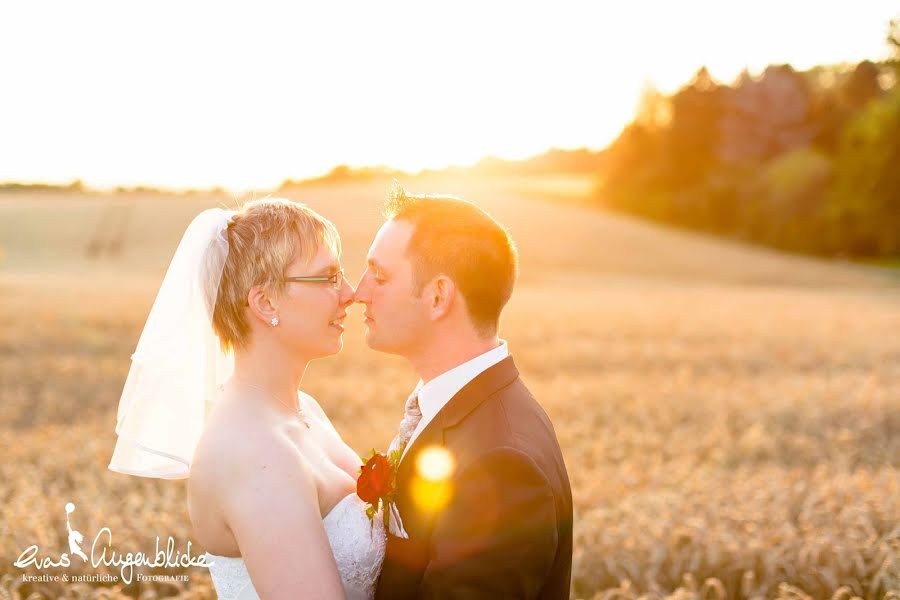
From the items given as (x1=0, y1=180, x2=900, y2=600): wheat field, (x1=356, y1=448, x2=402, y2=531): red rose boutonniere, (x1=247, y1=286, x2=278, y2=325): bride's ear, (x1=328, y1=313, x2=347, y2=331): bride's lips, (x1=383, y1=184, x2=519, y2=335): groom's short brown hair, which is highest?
(x1=383, y1=184, x2=519, y2=335): groom's short brown hair

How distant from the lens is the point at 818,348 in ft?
71.0

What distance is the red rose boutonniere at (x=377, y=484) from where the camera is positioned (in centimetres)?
371

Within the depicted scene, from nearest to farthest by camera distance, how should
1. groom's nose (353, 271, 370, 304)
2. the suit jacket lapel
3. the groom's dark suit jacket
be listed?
the groom's dark suit jacket → the suit jacket lapel → groom's nose (353, 271, 370, 304)

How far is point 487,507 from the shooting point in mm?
3232

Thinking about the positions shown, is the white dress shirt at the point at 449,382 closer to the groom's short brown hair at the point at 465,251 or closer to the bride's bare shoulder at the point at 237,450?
the groom's short brown hair at the point at 465,251

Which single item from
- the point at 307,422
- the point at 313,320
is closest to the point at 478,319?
the point at 313,320

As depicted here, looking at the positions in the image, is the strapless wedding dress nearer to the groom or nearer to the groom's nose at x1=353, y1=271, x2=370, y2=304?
the groom

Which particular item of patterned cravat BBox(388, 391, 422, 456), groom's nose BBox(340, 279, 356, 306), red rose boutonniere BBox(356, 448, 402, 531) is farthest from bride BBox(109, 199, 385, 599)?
patterned cravat BBox(388, 391, 422, 456)

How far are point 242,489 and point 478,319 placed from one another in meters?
1.22

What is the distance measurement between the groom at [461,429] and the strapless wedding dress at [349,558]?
8 cm

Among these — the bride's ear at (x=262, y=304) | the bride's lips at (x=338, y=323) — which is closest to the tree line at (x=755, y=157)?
the bride's lips at (x=338, y=323)

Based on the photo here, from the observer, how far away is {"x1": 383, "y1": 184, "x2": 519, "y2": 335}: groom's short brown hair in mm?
3682

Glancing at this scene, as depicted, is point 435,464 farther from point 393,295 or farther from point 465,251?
point 465,251

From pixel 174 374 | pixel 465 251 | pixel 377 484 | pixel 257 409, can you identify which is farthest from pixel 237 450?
pixel 465 251
